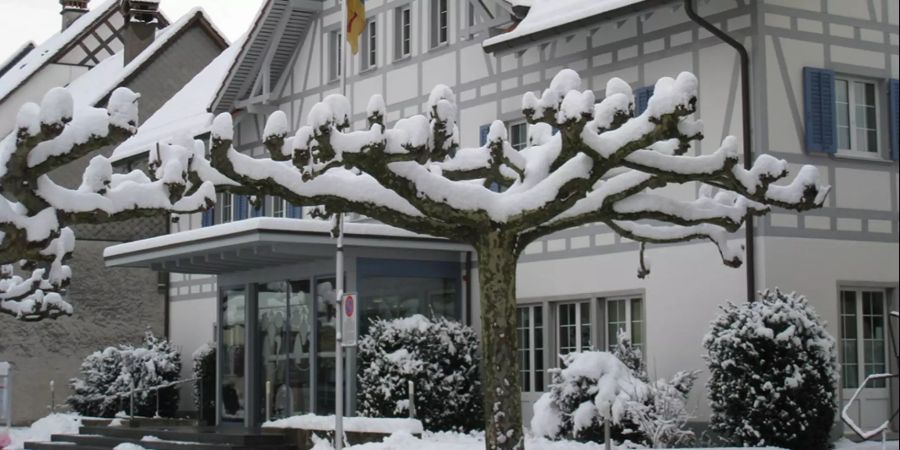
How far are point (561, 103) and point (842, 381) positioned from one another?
8.49 m

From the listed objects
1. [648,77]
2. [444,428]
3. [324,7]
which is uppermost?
[324,7]

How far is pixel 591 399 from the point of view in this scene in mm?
19094

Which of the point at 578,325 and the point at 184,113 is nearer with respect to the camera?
the point at 578,325

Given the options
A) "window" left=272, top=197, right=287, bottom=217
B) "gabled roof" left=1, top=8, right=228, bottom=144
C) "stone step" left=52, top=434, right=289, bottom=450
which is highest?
"gabled roof" left=1, top=8, right=228, bottom=144

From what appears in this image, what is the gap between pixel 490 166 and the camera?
49.6ft

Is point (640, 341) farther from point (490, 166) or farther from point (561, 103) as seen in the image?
point (561, 103)

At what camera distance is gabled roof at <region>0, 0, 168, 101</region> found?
133 feet

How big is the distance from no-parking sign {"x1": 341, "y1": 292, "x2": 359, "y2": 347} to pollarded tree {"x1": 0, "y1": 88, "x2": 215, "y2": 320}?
5.59 m

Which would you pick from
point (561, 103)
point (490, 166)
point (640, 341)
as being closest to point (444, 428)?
point (640, 341)

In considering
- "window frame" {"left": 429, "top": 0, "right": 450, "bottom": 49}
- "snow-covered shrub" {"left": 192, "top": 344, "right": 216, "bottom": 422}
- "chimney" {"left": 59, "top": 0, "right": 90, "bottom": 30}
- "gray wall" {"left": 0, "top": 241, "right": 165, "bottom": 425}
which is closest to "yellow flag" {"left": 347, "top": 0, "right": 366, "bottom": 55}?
"window frame" {"left": 429, "top": 0, "right": 450, "bottom": 49}

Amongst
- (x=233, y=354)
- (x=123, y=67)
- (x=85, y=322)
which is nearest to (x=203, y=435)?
(x=233, y=354)

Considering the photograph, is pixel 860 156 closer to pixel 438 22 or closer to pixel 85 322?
pixel 438 22

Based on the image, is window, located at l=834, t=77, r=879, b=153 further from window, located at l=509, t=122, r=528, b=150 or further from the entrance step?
the entrance step

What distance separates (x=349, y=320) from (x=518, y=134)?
5.54m
